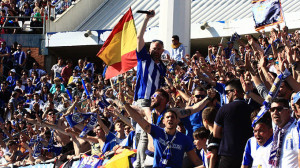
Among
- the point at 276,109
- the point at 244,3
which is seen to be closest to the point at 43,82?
the point at 244,3

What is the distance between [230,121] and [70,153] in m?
5.28

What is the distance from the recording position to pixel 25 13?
25656mm

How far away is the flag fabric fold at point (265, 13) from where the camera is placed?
1194 centimetres

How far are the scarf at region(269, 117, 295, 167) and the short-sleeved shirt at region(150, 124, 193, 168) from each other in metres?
1.46

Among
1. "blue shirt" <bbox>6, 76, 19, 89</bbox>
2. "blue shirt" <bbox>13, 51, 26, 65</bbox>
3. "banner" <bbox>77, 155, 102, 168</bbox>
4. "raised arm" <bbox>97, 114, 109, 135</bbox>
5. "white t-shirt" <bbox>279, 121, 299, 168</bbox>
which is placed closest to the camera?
"white t-shirt" <bbox>279, 121, 299, 168</bbox>

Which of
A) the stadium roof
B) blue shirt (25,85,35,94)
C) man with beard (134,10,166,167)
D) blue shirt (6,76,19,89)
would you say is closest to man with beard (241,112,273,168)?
man with beard (134,10,166,167)

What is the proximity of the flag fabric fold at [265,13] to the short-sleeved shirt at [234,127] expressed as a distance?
4.79 meters

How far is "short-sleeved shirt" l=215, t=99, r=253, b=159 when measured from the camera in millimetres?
7441

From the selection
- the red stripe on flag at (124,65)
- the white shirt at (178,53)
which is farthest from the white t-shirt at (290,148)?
the white shirt at (178,53)

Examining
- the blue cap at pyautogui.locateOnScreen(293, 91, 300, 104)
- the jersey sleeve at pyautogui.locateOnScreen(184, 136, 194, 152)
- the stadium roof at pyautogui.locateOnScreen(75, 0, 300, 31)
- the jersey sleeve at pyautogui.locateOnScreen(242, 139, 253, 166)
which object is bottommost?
the jersey sleeve at pyautogui.locateOnScreen(242, 139, 253, 166)

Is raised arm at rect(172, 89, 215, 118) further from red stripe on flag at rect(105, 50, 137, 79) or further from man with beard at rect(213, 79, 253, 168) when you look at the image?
red stripe on flag at rect(105, 50, 137, 79)

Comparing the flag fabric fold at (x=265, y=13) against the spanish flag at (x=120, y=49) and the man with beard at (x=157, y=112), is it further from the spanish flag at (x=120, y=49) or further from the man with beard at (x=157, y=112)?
the man with beard at (x=157, y=112)

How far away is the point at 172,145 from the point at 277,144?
5.13ft

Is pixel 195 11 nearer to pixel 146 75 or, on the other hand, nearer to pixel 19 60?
pixel 19 60
